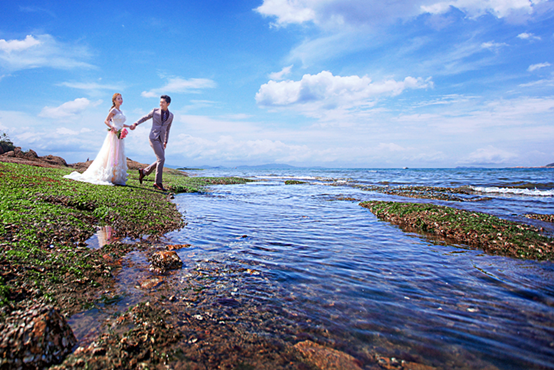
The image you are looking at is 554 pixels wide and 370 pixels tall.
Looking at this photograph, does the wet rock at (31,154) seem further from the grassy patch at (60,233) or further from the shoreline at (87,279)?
the shoreline at (87,279)

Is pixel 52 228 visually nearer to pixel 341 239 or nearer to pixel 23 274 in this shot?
pixel 23 274

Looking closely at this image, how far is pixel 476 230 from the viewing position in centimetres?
1009

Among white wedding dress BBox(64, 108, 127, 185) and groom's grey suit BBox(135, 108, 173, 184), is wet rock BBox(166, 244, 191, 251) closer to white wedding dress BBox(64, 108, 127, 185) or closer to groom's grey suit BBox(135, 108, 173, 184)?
groom's grey suit BBox(135, 108, 173, 184)

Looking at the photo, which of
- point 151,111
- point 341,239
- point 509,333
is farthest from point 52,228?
point 151,111

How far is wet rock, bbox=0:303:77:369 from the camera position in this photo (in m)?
2.89

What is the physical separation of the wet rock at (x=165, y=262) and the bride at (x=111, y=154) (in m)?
11.7

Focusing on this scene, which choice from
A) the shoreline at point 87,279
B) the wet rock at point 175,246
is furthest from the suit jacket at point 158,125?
the wet rock at point 175,246

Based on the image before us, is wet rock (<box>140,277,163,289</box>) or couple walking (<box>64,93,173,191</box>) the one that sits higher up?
couple walking (<box>64,93,173,191</box>)

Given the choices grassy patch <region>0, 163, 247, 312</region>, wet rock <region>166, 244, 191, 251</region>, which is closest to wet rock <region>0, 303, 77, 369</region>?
grassy patch <region>0, 163, 247, 312</region>

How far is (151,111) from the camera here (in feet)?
52.2

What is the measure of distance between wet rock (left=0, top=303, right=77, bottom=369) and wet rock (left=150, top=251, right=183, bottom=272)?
2.49m

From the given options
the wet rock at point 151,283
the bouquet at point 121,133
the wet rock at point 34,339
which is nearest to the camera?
the wet rock at point 34,339

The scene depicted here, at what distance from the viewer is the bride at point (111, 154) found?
613 inches

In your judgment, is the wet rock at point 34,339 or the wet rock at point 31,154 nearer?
the wet rock at point 34,339
